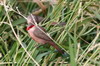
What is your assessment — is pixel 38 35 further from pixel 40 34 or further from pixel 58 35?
pixel 58 35

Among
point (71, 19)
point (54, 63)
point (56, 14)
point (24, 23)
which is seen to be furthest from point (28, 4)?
point (54, 63)

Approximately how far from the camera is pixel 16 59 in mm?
2537

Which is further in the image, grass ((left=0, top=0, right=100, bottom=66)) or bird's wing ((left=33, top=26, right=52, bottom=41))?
bird's wing ((left=33, top=26, right=52, bottom=41))

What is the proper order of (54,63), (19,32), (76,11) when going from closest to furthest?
(54,63), (76,11), (19,32)

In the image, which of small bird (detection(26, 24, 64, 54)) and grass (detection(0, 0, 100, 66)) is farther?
small bird (detection(26, 24, 64, 54))

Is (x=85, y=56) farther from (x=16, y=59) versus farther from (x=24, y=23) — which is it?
(x=24, y=23)

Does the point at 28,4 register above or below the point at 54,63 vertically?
above

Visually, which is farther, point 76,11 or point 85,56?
point 76,11

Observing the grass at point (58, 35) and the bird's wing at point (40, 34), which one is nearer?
the grass at point (58, 35)

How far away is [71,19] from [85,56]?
401 mm

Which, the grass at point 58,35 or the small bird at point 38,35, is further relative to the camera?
the small bird at point 38,35

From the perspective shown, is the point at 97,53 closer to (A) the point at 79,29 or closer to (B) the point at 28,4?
(A) the point at 79,29

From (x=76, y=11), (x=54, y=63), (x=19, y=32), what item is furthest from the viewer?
(x=19, y=32)

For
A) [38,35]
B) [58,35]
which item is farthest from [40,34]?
[58,35]
